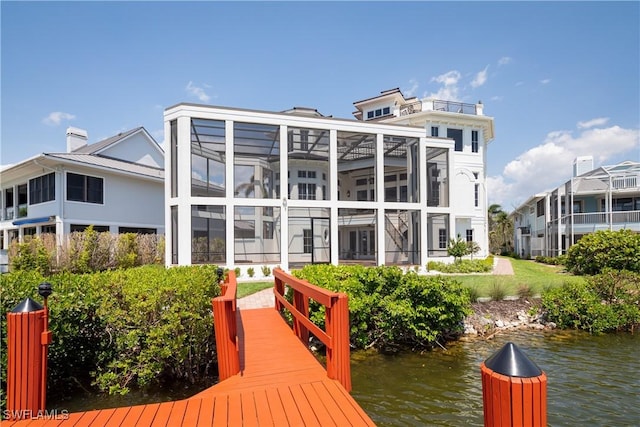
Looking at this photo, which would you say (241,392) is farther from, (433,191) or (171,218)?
(433,191)

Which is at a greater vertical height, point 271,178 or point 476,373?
point 271,178

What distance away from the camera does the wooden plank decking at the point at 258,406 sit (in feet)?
10.1

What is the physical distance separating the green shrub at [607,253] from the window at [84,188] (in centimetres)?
2431

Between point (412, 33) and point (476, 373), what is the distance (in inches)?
388

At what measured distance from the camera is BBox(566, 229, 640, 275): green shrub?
16109 millimetres

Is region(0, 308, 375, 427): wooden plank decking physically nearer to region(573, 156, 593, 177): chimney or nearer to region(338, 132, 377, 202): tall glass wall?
region(338, 132, 377, 202): tall glass wall

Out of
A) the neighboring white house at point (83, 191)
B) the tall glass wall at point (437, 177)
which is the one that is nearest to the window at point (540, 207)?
the tall glass wall at point (437, 177)

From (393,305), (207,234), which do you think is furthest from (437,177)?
(393,305)

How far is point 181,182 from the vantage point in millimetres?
15938

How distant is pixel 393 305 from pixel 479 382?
2.15 metres

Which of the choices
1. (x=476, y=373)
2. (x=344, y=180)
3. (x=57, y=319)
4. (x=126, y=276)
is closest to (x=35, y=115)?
(x=126, y=276)

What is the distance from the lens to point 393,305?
7602mm

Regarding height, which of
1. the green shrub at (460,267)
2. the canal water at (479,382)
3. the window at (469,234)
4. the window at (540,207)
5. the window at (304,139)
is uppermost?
the window at (304,139)

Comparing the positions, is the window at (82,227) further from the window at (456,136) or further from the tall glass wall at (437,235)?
the window at (456,136)
